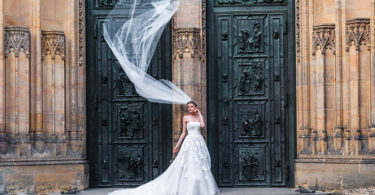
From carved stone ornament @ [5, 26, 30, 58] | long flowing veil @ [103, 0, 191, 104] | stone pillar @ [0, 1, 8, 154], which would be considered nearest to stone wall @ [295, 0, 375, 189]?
long flowing veil @ [103, 0, 191, 104]

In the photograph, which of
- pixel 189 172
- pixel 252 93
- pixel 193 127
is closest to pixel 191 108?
pixel 193 127

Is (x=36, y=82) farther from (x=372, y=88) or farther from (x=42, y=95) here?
(x=372, y=88)

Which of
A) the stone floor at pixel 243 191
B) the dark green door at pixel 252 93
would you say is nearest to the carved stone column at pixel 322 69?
the dark green door at pixel 252 93

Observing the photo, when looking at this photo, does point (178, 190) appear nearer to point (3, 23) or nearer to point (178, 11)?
point (178, 11)

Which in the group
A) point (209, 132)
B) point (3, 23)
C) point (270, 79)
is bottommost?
point (209, 132)

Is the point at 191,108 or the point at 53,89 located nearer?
the point at 191,108

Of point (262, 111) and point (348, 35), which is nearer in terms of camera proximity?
point (348, 35)

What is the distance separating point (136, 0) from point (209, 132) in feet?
11.8

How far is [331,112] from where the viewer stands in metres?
16.8

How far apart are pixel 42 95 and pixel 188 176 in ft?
13.0

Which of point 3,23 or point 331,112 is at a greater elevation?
point 3,23

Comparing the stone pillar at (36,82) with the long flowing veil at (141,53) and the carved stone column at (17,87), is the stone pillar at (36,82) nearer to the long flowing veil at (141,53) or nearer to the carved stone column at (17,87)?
the carved stone column at (17,87)

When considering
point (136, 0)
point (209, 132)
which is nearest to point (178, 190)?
point (209, 132)

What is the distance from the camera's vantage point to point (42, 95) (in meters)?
17.1
